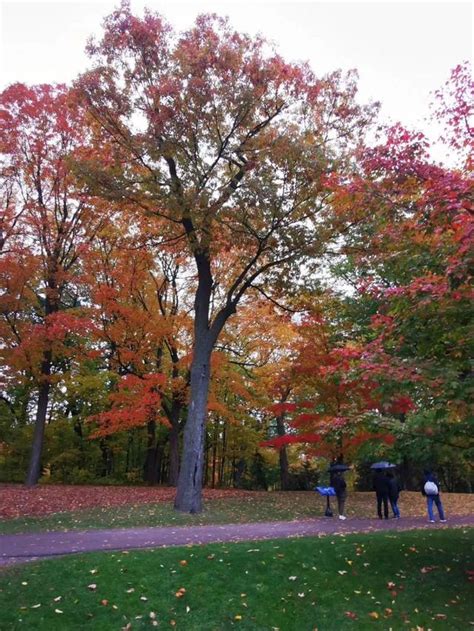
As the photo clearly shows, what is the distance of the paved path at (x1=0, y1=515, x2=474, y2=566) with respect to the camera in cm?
863

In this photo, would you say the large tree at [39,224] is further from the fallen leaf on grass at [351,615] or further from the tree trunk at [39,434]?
the fallen leaf on grass at [351,615]

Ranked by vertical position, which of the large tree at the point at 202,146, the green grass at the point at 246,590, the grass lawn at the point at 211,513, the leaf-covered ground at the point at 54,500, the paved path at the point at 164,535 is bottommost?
the green grass at the point at 246,590

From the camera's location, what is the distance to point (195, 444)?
44.9 ft

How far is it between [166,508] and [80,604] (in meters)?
7.81

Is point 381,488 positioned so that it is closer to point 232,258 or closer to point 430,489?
point 430,489

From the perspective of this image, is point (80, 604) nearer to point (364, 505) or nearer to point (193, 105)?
point (193, 105)

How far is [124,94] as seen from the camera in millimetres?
13727

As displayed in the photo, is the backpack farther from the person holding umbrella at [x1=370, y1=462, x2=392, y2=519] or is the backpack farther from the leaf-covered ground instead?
the leaf-covered ground

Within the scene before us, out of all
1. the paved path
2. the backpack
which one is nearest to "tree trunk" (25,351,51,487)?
the paved path

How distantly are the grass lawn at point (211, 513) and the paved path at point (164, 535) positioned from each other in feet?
2.52

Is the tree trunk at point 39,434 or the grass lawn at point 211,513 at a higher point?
the tree trunk at point 39,434

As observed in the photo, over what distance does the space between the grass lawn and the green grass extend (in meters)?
3.84

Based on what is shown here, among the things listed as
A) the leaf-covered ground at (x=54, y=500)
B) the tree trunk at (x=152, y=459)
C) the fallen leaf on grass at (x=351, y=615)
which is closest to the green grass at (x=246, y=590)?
the fallen leaf on grass at (x=351, y=615)

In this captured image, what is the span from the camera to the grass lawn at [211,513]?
11.5m
